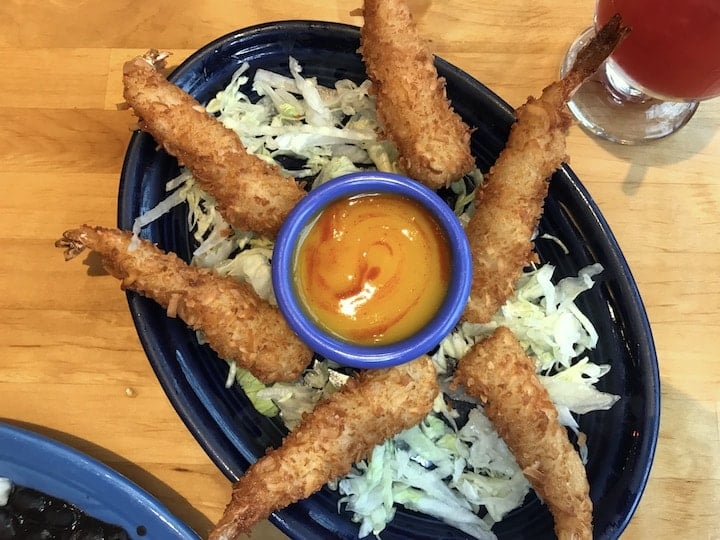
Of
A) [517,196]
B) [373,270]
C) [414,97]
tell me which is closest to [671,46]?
[517,196]

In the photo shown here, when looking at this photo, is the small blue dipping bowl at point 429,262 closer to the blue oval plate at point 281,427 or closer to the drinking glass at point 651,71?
the blue oval plate at point 281,427

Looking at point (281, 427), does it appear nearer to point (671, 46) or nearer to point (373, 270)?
point (373, 270)

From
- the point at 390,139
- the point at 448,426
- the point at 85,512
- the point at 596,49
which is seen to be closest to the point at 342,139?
the point at 390,139

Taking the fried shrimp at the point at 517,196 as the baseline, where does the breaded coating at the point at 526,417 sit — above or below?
below

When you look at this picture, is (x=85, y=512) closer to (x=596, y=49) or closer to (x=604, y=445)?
(x=604, y=445)

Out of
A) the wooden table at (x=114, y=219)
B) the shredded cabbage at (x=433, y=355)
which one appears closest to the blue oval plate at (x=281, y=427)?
the shredded cabbage at (x=433, y=355)

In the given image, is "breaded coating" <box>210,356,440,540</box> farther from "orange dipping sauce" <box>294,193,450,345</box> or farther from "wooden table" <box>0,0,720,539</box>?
"wooden table" <box>0,0,720,539</box>
